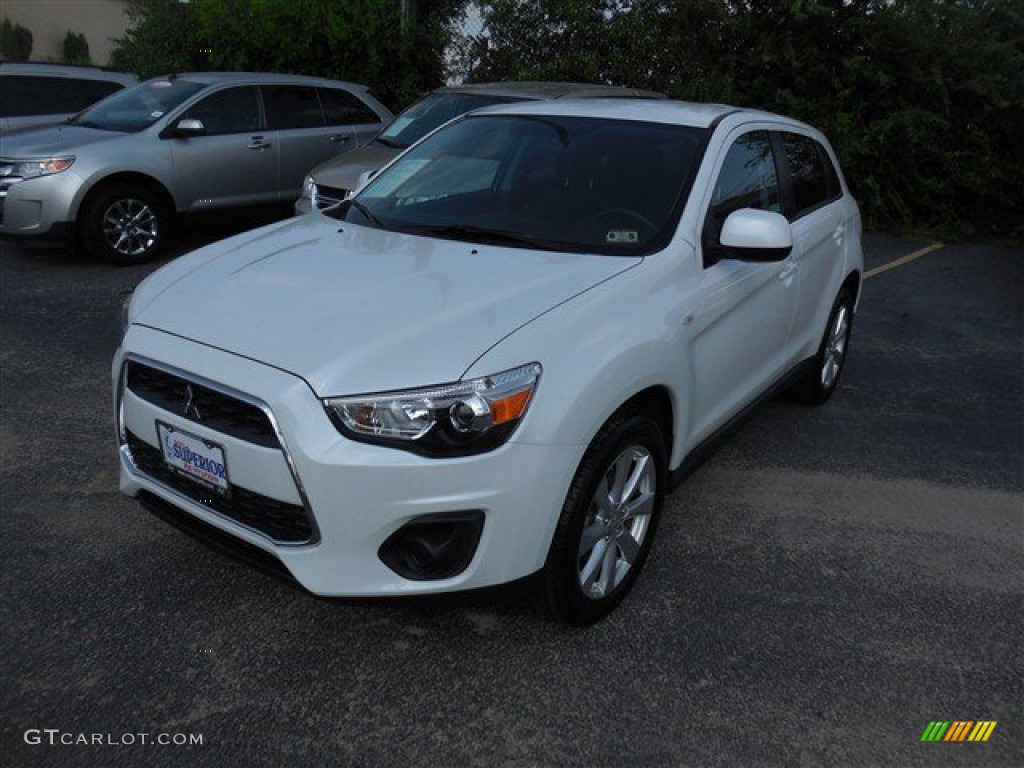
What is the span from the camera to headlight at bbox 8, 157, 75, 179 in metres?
7.29

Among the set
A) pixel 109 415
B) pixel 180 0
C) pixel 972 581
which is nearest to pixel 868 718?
pixel 972 581

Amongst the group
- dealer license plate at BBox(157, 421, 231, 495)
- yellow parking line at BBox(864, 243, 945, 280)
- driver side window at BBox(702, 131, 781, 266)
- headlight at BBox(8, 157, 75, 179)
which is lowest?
yellow parking line at BBox(864, 243, 945, 280)

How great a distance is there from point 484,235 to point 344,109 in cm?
664

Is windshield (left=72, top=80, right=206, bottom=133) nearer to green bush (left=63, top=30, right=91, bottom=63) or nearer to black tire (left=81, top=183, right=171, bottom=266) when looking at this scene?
black tire (left=81, top=183, right=171, bottom=266)

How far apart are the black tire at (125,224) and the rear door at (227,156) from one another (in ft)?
0.89

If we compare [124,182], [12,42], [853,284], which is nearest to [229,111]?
[124,182]

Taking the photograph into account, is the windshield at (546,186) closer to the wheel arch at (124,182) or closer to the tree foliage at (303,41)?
the wheel arch at (124,182)

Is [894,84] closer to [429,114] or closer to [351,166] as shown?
[429,114]

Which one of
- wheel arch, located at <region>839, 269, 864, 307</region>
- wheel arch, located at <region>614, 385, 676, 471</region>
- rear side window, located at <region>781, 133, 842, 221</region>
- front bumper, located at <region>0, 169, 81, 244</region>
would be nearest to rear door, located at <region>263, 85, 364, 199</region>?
front bumper, located at <region>0, 169, 81, 244</region>

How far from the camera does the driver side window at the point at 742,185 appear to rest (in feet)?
11.4

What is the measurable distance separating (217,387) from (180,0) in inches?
517

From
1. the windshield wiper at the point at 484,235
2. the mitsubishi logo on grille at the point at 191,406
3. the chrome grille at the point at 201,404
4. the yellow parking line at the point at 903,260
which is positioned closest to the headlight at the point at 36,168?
the windshield wiper at the point at 484,235

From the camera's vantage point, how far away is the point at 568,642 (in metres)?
2.98

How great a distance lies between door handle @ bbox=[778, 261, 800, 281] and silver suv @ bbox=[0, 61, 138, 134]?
27.9 feet
